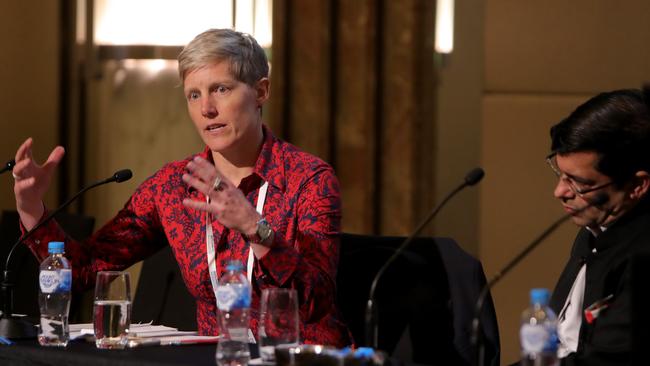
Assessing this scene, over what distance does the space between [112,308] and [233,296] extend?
Answer: 0.49m

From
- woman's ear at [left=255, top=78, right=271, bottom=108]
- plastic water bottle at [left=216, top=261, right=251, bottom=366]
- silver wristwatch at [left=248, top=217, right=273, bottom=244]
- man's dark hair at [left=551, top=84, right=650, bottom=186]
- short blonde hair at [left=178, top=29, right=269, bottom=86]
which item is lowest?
plastic water bottle at [left=216, top=261, right=251, bottom=366]

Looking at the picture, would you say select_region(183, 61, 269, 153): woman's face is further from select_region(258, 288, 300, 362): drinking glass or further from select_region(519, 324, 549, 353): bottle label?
select_region(519, 324, 549, 353): bottle label

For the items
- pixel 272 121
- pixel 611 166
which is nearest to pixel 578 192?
pixel 611 166

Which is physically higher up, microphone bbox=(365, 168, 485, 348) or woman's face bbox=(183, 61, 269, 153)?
woman's face bbox=(183, 61, 269, 153)

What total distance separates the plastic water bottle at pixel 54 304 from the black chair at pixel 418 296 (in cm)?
87

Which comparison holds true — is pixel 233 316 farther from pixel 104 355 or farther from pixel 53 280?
pixel 53 280

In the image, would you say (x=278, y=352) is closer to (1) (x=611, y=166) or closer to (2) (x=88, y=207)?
(1) (x=611, y=166)

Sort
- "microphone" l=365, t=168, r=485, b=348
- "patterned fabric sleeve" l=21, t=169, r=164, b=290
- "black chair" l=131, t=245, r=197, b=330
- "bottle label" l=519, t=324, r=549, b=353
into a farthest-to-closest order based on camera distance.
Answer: "black chair" l=131, t=245, r=197, b=330, "patterned fabric sleeve" l=21, t=169, r=164, b=290, "microphone" l=365, t=168, r=485, b=348, "bottle label" l=519, t=324, r=549, b=353

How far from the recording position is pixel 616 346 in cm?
238

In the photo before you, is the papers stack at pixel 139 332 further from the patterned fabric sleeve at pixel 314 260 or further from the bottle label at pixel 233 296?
the bottle label at pixel 233 296

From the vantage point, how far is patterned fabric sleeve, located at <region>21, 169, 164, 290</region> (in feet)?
10.6

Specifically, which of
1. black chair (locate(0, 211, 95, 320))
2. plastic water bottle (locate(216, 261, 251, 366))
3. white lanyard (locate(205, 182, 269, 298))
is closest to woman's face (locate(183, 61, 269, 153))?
white lanyard (locate(205, 182, 269, 298))

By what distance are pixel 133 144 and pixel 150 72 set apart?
1.36 ft

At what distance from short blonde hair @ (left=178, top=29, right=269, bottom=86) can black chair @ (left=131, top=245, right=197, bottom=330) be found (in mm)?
799
